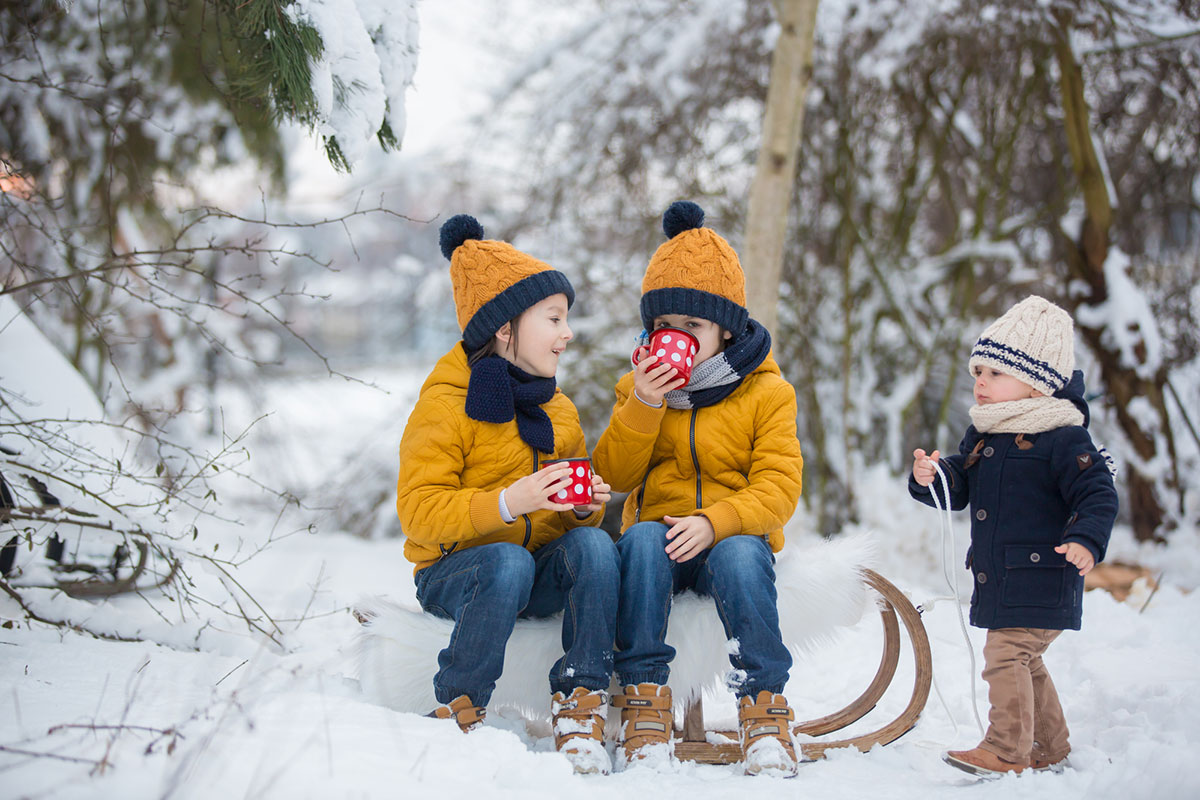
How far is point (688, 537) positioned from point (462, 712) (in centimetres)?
70

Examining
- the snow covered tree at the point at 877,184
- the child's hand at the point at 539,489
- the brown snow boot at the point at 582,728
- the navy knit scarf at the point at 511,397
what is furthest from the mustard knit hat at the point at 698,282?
the snow covered tree at the point at 877,184

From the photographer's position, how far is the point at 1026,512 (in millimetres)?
2170

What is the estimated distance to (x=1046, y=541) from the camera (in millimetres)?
2146

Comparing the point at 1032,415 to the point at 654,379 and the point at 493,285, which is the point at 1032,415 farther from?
the point at 493,285

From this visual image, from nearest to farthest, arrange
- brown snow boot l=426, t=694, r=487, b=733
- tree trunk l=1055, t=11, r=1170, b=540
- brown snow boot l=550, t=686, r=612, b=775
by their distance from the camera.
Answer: brown snow boot l=550, t=686, r=612, b=775
brown snow boot l=426, t=694, r=487, b=733
tree trunk l=1055, t=11, r=1170, b=540

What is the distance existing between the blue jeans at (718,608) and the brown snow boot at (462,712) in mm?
378

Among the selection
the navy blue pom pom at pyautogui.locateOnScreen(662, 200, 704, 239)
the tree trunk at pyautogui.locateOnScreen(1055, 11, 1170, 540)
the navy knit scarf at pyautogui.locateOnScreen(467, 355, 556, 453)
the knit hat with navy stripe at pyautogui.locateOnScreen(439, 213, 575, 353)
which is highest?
the tree trunk at pyautogui.locateOnScreen(1055, 11, 1170, 540)

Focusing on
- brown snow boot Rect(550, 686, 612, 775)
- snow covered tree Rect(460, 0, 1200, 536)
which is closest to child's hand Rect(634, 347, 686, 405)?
brown snow boot Rect(550, 686, 612, 775)

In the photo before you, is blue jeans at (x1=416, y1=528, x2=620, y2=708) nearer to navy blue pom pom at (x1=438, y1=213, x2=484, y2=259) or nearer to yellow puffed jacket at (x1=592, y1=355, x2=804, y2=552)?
yellow puffed jacket at (x1=592, y1=355, x2=804, y2=552)

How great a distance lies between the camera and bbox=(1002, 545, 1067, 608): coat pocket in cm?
212

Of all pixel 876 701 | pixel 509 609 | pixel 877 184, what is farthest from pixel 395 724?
pixel 877 184

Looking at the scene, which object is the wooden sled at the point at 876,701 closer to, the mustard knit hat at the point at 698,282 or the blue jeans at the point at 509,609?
the blue jeans at the point at 509,609

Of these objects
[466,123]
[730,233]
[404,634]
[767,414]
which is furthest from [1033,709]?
[466,123]

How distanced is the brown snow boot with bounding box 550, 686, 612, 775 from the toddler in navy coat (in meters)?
0.86
